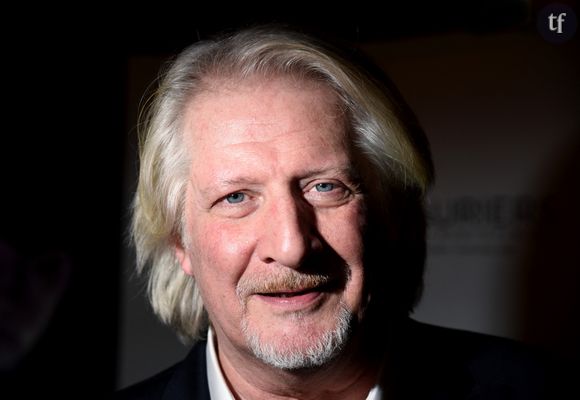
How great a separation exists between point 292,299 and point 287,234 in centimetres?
13

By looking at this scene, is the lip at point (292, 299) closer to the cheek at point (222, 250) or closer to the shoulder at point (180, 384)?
the cheek at point (222, 250)

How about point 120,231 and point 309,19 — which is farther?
point 120,231

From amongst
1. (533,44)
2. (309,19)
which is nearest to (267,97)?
(309,19)

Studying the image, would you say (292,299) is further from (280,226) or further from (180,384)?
(180,384)

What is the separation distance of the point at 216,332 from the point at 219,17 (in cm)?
110

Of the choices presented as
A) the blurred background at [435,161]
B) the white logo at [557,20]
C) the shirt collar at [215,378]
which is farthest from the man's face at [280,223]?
the white logo at [557,20]

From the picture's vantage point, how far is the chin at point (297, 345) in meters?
1.60

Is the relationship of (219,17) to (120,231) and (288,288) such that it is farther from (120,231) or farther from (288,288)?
(288,288)

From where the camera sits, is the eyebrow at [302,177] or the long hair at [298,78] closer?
the eyebrow at [302,177]

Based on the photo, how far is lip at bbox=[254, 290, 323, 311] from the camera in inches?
63.3

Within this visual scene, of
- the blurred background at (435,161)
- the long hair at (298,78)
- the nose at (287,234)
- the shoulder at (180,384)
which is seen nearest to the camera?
the nose at (287,234)

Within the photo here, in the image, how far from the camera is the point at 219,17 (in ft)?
8.50

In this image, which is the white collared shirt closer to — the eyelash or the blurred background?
the eyelash

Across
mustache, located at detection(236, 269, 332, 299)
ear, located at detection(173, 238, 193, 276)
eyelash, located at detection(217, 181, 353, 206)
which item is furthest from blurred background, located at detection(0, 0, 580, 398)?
mustache, located at detection(236, 269, 332, 299)
